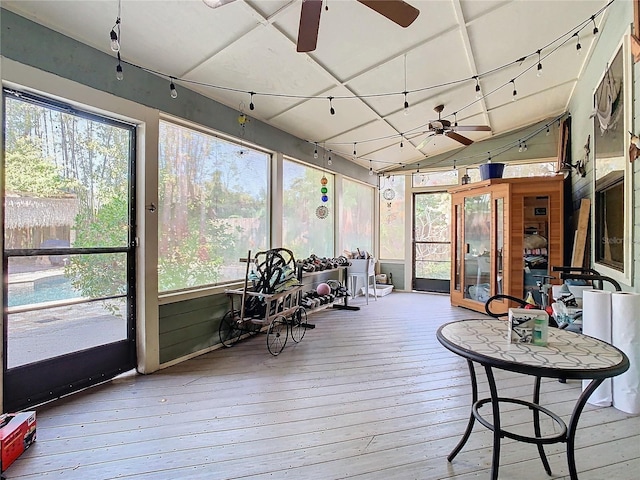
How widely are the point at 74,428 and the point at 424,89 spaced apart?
4770 millimetres

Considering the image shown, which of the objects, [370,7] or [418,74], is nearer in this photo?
[370,7]

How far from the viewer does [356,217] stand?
7531 mm

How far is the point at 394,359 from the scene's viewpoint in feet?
11.9

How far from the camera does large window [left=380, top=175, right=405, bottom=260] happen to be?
26.3ft

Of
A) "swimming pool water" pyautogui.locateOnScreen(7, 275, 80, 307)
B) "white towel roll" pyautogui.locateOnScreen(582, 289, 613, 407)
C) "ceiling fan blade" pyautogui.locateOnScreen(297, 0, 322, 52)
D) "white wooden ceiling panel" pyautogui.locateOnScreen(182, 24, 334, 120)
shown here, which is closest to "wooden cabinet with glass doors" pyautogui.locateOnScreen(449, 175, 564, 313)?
"white towel roll" pyautogui.locateOnScreen(582, 289, 613, 407)

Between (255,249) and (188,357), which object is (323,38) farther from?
(188,357)

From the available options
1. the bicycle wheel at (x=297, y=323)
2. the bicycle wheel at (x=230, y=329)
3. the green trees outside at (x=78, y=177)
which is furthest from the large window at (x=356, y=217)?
the green trees outside at (x=78, y=177)

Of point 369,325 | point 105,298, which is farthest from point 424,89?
point 105,298

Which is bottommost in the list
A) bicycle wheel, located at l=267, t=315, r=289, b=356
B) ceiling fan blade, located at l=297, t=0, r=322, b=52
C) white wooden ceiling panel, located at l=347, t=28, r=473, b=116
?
bicycle wheel, located at l=267, t=315, r=289, b=356

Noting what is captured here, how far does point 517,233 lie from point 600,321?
9.30 feet

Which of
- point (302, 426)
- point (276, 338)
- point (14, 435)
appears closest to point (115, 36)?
point (14, 435)

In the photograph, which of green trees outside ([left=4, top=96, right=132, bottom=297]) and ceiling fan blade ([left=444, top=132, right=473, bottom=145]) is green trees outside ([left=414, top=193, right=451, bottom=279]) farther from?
green trees outside ([left=4, top=96, right=132, bottom=297])

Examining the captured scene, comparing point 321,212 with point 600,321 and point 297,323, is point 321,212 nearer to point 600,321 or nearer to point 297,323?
point 297,323

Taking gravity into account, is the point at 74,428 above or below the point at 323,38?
below
